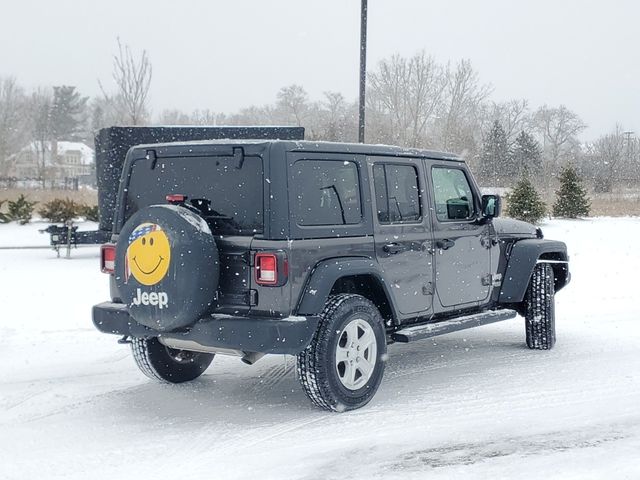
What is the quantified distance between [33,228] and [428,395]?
760 inches

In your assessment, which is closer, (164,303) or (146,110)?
(164,303)

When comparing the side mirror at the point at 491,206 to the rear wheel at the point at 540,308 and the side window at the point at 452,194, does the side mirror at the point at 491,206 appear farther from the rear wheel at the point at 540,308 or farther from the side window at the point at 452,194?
the rear wheel at the point at 540,308

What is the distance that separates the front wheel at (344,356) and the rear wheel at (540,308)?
246 cm

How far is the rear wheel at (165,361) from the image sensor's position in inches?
265

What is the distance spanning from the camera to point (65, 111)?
331 feet

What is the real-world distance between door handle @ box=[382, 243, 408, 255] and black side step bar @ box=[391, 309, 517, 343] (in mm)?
630

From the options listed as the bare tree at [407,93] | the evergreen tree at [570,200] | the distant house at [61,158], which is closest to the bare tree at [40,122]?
the distant house at [61,158]

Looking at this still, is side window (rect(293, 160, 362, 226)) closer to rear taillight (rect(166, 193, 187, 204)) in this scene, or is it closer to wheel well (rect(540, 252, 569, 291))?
rear taillight (rect(166, 193, 187, 204))

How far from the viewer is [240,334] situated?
5.50 m

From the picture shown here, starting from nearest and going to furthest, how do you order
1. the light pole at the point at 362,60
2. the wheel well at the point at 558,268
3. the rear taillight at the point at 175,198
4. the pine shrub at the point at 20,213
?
the rear taillight at the point at 175,198 → the wheel well at the point at 558,268 → the light pole at the point at 362,60 → the pine shrub at the point at 20,213

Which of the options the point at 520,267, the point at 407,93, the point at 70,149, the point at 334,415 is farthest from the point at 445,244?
the point at 70,149

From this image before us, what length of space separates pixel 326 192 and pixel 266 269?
0.82 m

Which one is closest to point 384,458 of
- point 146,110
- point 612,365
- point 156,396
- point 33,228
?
point 156,396

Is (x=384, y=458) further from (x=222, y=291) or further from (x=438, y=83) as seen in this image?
(x=438, y=83)
